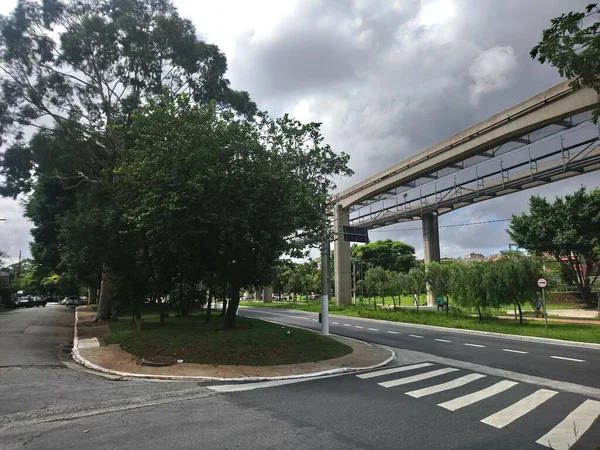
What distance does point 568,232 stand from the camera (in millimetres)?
36938

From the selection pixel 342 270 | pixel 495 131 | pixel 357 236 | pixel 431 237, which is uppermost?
pixel 495 131

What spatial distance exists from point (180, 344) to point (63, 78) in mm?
20509

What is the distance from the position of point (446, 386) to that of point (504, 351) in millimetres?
7106

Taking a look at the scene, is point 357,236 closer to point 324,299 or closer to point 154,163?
point 324,299

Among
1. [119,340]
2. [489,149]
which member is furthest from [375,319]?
[119,340]

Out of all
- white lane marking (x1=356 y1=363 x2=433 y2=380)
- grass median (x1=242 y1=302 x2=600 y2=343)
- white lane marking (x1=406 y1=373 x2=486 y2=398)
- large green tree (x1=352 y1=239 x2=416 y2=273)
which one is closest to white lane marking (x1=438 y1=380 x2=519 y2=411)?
white lane marking (x1=406 y1=373 x2=486 y2=398)

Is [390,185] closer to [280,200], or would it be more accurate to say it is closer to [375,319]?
[375,319]

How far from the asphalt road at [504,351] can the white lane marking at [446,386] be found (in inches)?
67.3

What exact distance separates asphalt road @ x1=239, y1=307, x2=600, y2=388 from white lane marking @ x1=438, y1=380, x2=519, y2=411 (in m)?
1.79

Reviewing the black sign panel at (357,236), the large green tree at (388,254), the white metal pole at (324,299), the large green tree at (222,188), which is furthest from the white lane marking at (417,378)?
the large green tree at (388,254)

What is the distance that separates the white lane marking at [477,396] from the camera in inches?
318

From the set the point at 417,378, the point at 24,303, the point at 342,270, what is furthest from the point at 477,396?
the point at 24,303

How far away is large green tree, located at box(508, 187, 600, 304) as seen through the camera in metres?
36.8

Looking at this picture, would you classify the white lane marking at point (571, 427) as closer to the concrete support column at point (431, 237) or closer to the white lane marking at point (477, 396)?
the white lane marking at point (477, 396)
